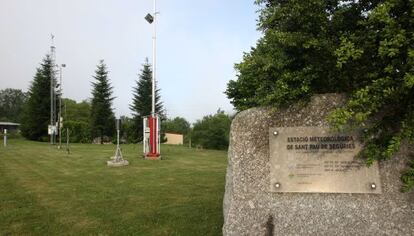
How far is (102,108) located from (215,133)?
18.8 meters

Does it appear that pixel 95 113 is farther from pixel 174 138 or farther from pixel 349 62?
pixel 349 62

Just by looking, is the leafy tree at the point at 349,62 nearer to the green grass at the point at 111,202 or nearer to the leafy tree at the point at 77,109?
the green grass at the point at 111,202

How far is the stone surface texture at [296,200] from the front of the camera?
4.55m

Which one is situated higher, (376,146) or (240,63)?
(240,63)

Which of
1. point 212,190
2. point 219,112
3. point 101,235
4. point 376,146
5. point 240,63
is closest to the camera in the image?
point 376,146

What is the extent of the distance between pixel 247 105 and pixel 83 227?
10.8 ft

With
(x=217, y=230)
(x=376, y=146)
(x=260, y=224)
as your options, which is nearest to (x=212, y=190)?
(x=217, y=230)

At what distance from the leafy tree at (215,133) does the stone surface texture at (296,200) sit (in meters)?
30.0

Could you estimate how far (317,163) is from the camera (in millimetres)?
4766

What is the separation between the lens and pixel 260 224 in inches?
190

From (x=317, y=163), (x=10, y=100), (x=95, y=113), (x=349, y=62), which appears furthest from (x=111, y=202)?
(x=10, y=100)

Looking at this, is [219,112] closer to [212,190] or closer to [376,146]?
[212,190]

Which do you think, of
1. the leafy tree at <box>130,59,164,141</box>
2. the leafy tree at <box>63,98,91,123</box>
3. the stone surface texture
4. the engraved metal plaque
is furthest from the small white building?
the engraved metal plaque

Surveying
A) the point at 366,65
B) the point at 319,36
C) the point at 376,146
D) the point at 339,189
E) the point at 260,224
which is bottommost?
the point at 260,224
